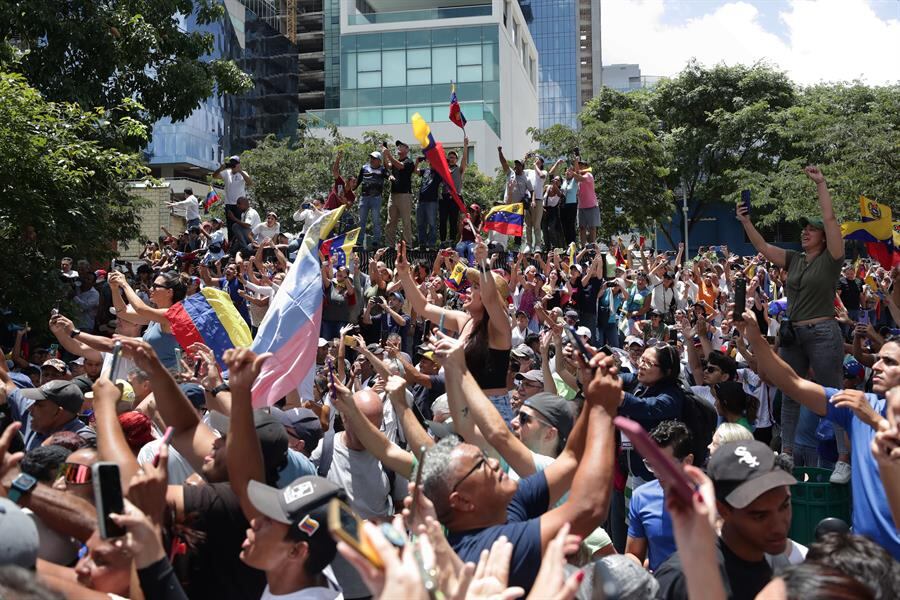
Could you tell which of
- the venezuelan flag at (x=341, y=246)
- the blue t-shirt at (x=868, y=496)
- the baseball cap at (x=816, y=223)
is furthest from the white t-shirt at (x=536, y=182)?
the blue t-shirt at (x=868, y=496)

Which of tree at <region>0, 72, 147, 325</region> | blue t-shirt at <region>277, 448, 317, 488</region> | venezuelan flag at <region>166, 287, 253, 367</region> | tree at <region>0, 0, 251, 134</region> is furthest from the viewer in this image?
tree at <region>0, 0, 251, 134</region>

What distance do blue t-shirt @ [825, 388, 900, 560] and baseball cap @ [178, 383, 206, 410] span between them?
Answer: 3.60 metres

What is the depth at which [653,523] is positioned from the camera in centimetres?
434

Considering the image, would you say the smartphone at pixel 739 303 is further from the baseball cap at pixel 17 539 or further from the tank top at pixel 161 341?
the tank top at pixel 161 341

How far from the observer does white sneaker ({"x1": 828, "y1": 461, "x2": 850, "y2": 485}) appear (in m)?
5.16

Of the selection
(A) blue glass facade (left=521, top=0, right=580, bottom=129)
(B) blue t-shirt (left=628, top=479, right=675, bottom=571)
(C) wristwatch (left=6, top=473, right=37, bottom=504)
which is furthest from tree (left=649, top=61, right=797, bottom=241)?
(A) blue glass facade (left=521, top=0, right=580, bottom=129)

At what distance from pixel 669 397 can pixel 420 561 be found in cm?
331

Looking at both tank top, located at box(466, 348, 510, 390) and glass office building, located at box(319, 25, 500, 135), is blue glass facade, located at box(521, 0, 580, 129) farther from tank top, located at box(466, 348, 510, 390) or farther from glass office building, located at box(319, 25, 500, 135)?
tank top, located at box(466, 348, 510, 390)

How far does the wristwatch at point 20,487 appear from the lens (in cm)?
310

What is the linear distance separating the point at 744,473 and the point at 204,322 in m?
4.13

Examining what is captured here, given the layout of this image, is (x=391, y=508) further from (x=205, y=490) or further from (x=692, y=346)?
(x=692, y=346)

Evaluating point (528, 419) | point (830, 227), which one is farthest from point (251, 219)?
point (528, 419)

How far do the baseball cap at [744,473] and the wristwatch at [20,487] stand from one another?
238 centimetres

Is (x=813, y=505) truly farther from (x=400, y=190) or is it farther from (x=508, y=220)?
(x=400, y=190)
